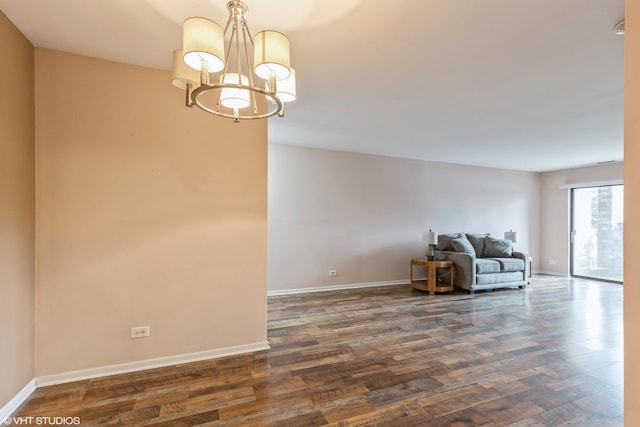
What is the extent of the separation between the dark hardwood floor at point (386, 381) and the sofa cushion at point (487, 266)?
1422 millimetres

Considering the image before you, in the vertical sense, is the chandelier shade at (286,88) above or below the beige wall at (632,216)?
above

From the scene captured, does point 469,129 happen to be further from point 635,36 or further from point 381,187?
point 635,36

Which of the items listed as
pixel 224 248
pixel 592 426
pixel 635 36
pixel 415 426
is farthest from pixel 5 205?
pixel 592 426

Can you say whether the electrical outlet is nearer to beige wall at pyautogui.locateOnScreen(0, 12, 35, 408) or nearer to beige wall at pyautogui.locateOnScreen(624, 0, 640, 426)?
beige wall at pyautogui.locateOnScreen(0, 12, 35, 408)

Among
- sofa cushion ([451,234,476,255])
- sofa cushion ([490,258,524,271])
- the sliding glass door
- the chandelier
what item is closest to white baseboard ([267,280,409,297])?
sofa cushion ([451,234,476,255])

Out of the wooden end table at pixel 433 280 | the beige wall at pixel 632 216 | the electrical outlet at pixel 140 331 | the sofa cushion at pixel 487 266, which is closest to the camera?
the beige wall at pixel 632 216

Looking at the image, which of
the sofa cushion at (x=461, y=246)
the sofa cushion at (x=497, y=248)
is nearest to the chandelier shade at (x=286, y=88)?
the sofa cushion at (x=461, y=246)

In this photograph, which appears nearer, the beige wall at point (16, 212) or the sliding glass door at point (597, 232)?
the beige wall at point (16, 212)

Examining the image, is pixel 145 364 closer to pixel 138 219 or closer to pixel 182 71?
pixel 138 219

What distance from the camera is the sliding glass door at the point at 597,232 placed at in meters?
6.06

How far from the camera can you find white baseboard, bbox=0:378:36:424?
182 cm

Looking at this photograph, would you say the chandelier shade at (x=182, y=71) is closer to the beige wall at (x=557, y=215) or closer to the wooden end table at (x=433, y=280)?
the wooden end table at (x=433, y=280)

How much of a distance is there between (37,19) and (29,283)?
1.76 meters

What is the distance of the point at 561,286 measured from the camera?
5770 mm
